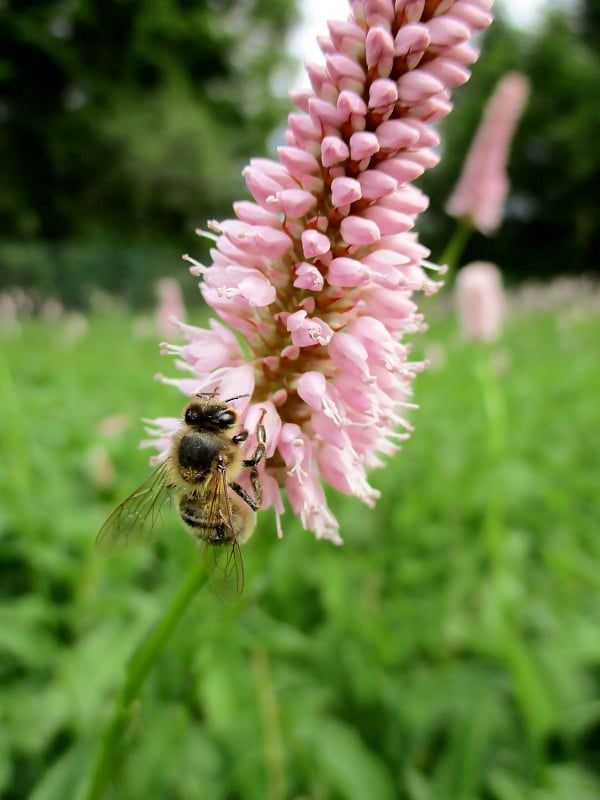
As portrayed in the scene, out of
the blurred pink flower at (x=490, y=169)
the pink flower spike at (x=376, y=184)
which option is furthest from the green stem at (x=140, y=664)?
the blurred pink flower at (x=490, y=169)

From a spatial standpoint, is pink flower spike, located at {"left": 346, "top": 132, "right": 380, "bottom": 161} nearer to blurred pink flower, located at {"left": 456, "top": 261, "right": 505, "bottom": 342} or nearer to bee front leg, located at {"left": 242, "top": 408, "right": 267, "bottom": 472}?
bee front leg, located at {"left": 242, "top": 408, "right": 267, "bottom": 472}

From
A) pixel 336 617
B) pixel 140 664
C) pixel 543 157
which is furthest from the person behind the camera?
pixel 543 157

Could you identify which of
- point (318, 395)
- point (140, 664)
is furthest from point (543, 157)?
point (140, 664)

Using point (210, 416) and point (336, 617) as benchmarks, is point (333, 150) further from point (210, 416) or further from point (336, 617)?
point (336, 617)

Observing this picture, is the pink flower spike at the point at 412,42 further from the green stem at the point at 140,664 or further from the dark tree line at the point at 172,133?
the dark tree line at the point at 172,133

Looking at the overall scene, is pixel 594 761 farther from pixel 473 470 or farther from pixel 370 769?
pixel 473 470

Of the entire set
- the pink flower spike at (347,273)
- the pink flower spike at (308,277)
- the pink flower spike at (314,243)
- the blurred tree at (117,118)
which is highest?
the blurred tree at (117,118)

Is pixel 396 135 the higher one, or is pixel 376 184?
pixel 396 135
